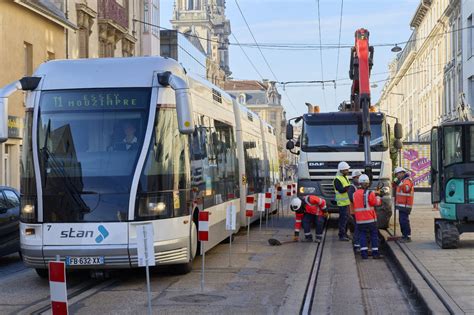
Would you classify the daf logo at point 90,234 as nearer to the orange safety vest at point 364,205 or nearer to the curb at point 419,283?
the curb at point 419,283

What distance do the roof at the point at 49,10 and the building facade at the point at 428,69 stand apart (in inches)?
1024

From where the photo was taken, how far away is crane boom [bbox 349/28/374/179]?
64.0ft

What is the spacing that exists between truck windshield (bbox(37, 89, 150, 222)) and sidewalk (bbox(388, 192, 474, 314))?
445cm

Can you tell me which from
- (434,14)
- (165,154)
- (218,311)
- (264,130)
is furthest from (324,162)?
(434,14)

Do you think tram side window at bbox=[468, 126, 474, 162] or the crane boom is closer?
tram side window at bbox=[468, 126, 474, 162]

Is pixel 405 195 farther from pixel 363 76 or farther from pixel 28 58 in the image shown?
pixel 28 58

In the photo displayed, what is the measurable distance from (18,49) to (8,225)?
14275mm

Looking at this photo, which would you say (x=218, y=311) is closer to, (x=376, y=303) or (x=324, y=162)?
(x=376, y=303)

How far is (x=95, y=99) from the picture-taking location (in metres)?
11.5

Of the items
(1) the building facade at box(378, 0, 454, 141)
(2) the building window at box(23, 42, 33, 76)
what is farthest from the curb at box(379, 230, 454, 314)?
(1) the building facade at box(378, 0, 454, 141)

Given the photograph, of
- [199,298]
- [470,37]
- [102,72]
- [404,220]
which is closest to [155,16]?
[470,37]

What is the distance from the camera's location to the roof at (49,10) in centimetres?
2760

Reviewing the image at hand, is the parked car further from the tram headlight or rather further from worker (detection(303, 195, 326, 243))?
worker (detection(303, 195, 326, 243))

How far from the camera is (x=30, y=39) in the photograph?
2845 cm
